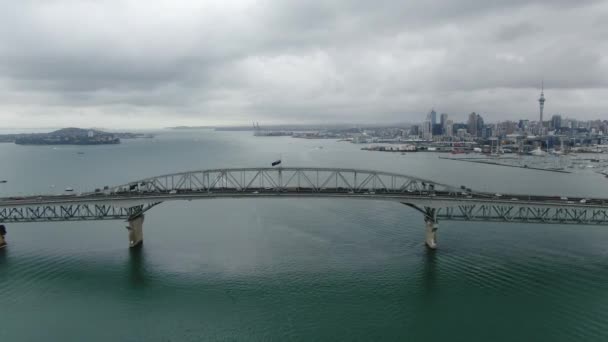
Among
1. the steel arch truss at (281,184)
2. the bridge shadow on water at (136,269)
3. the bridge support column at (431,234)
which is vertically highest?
the steel arch truss at (281,184)

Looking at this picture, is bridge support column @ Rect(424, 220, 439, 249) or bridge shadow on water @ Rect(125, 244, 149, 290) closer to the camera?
bridge shadow on water @ Rect(125, 244, 149, 290)

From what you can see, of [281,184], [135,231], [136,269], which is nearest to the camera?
[136,269]

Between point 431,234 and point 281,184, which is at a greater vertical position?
point 281,184

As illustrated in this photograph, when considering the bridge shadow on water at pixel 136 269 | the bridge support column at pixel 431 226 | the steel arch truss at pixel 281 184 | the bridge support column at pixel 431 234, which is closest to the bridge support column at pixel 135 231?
the bridge shadow on water at pixel 136 269

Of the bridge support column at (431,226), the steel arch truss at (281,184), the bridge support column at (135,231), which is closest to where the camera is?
the bridge support column at (431,226)

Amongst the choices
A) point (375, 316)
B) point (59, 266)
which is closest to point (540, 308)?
point (375, 316)

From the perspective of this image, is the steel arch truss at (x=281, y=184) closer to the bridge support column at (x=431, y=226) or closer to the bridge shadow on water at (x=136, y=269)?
the bridge support column at (x=431, y=226)

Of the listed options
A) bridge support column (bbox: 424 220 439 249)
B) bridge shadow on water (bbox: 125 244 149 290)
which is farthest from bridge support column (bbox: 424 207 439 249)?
bridge shadow on water (bbox: 125 244 149 290)

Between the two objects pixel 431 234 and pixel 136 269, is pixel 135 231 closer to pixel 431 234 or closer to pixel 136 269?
pixel 136 269

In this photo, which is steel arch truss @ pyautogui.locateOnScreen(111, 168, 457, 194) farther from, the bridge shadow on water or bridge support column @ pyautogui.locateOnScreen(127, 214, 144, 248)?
the bridge shadow on water

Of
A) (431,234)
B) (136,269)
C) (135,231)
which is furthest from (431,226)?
(135,231)

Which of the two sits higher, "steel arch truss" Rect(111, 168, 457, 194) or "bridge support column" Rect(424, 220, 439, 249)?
"steel arch truss" Rect(111, 168, 457, 194)
